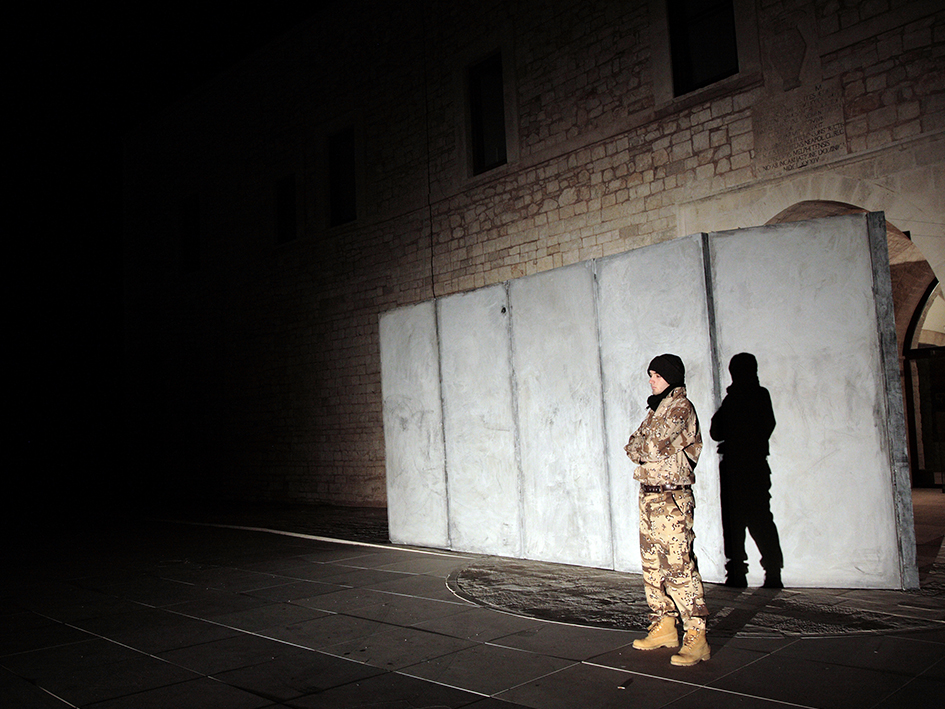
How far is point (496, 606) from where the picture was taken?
555 cm

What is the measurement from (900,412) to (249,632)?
491cm

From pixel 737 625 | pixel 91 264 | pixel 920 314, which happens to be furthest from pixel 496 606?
pixel 91 264

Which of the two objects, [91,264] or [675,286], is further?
[91,264]

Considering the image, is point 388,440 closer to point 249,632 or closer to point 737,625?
point 249,632

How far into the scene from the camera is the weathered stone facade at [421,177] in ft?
26.2

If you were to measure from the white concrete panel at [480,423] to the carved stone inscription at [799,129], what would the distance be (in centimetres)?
356

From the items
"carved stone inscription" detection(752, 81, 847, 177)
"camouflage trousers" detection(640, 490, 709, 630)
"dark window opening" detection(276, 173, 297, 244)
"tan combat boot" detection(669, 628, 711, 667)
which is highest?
"dark window opening" detection(276, 173, 297, 244)

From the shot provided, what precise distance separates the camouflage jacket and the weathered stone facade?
4.54 m

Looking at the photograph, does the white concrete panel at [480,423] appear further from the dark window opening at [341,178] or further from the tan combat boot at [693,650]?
the dark window opening at [341,178]

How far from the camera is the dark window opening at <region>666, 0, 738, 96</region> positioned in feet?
30.4

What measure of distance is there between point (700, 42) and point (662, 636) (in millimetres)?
7881

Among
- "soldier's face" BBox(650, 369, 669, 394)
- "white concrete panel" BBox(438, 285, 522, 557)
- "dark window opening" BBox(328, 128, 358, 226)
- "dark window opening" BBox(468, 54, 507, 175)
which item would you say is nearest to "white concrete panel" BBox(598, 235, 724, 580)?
"white concrete panel" BBox(438, 285, 522, 557)

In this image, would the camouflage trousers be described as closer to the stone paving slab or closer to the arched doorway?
the stone paving slab

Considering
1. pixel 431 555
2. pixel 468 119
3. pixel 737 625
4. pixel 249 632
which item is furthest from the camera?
pixel 468 119
